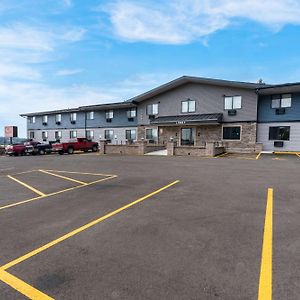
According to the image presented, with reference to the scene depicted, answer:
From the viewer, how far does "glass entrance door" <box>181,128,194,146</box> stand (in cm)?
2959

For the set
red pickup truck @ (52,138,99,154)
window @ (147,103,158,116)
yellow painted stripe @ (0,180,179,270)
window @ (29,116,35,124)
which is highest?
window @ (147,103,158,116)

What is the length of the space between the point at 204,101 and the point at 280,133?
8.76m

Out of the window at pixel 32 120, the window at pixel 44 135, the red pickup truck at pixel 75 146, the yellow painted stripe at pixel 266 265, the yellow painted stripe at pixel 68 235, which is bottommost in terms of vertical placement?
the yellow painted stripe at pixel 68 235

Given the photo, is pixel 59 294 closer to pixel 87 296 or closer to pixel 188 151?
pixel 87 296

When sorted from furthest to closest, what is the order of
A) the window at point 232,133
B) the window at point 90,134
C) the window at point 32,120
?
the window at point 32,120 < the window at point 90,134 < the window at point 232,133

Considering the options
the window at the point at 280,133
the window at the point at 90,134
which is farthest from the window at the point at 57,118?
the window at the point at 280,133

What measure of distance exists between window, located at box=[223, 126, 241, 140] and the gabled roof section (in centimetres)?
451

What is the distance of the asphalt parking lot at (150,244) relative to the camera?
316 cm

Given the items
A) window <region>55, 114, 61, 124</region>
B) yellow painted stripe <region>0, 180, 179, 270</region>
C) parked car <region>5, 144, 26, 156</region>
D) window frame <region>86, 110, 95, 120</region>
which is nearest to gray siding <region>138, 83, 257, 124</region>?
window frame <region>86, 110, 95, 120</region>

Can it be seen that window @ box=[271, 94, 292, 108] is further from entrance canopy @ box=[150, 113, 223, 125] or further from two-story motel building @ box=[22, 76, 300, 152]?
entrance canopy @ box=[150, 113, 223, 125]

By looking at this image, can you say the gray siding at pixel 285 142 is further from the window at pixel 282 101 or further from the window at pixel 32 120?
the window at pixel 32 120

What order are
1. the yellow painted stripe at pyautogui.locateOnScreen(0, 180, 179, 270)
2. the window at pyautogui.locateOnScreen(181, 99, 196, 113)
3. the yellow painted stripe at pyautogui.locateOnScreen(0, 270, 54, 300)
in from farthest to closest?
the window at pyautogui.locateOnScreen(181, 99, 196, 113)
the yellow painted stripe at pyautogui.locateOnScreen(0, 180, 179, 270)
the yellow painted stripe at pyautogui.locateOnScreen(0, 270, 54, 300)

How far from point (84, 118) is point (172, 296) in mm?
38897

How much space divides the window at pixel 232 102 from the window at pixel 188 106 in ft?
12.1
